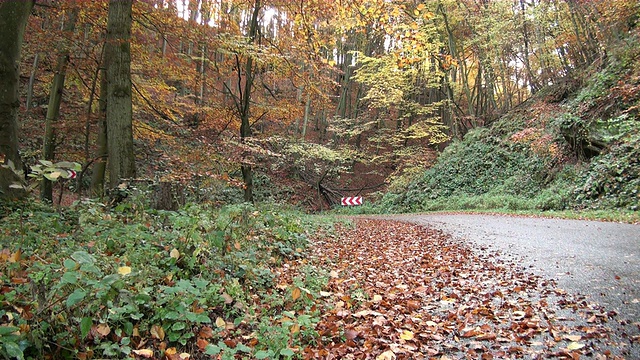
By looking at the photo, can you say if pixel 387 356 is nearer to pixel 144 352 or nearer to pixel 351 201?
pixel 144 352

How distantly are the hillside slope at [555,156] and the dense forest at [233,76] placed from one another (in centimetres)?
92

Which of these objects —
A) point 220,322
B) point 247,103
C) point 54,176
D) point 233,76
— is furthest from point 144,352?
point 233,76

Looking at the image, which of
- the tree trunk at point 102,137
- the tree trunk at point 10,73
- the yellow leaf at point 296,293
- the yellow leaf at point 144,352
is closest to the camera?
the yellow leaf at point 144,352

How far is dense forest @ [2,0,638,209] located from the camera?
21.6 ft

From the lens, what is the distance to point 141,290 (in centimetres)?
297

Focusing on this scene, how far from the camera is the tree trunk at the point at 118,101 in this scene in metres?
6.83

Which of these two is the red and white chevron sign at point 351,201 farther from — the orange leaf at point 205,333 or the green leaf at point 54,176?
the green leaf at point 54,176

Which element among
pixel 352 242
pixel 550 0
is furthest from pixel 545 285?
pixel 550 0

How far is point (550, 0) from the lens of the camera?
61.7 feet

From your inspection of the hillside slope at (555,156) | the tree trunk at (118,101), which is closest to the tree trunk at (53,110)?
the tree trunk at (118,101)

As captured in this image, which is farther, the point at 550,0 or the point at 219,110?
the point at 550,0

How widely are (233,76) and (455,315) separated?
1430 centimetres

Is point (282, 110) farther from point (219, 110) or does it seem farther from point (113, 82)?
point (113, 82)

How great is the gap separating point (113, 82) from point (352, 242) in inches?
227
